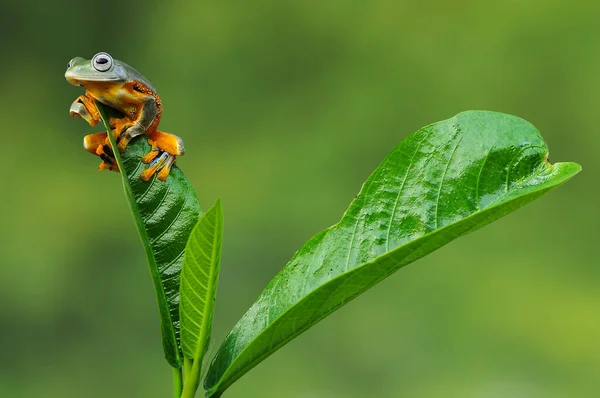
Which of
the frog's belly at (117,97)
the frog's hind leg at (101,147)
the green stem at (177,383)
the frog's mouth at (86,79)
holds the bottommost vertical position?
the green stem at (177,383)

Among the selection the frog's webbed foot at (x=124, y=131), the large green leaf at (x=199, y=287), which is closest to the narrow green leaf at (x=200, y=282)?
the large green leaf at (x=199, y=287)

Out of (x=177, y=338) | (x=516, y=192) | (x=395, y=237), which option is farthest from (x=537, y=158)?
(x=177, y=338)

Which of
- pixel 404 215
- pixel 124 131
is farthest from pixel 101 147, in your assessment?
pixel 404 215

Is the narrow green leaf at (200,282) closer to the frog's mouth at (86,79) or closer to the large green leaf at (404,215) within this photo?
the large green leaf at (404,215)

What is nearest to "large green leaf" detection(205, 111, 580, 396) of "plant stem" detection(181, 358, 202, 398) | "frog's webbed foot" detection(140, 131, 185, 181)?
"plant stem" detection(181, 358, 202, 398)

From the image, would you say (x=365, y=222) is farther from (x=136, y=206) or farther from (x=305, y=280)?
(x=136, y=206)

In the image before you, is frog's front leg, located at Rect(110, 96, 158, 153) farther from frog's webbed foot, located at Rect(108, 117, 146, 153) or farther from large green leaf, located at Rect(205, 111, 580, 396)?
large green leaf, located at Rect(205, 111, 580, 396)

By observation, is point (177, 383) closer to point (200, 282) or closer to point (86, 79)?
point (200, 282)
